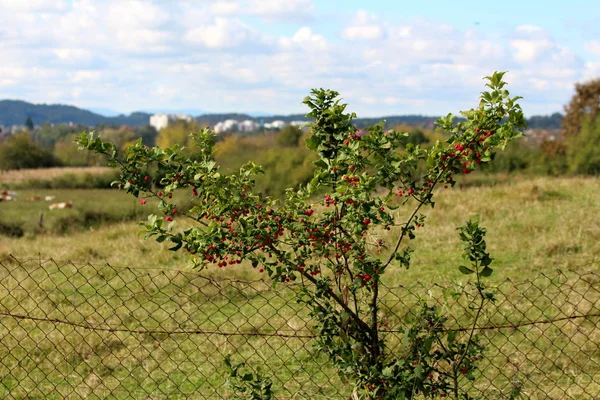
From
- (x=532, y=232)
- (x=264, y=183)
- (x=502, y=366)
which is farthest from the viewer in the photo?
(x=264, y=183)

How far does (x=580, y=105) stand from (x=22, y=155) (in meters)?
41.3

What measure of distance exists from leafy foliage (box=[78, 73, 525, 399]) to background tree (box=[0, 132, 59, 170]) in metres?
51.0

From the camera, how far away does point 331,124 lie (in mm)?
3086

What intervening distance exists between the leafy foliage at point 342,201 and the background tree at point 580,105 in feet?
111

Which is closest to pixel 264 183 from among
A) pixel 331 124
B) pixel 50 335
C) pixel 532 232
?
pixel 532 232

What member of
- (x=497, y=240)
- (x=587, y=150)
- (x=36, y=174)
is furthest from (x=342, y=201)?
(x=36, y=174)

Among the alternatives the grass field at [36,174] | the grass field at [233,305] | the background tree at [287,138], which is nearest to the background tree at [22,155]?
the grass field at [36,174]

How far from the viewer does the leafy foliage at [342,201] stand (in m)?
2.92

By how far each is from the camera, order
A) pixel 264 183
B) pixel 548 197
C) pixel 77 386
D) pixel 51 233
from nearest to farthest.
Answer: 1. pixel 77 386
2. pixel 548 197
3. pixel 51 233
4. pixel 264 183

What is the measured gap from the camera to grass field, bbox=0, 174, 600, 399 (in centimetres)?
513

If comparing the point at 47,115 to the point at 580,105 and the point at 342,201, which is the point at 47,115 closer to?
the point at 580,105

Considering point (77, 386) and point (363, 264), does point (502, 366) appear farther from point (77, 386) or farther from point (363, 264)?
point (77, 386)

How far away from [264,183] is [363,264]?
2773cm

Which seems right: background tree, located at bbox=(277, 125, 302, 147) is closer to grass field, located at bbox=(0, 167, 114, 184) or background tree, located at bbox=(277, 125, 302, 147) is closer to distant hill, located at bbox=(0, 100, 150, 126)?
grass field, located at bbox=(0, 167, 114, 184)
